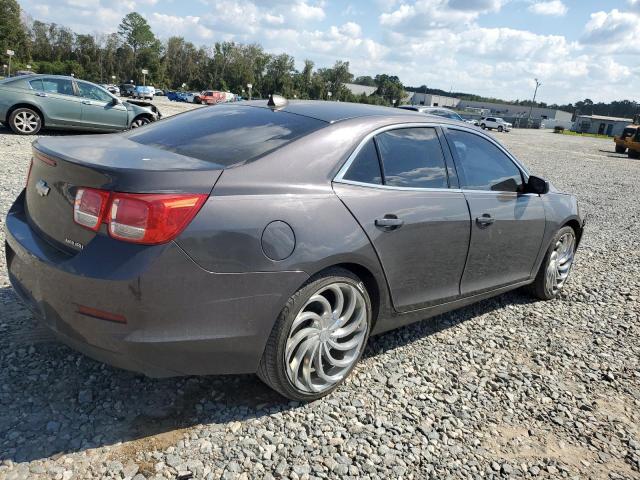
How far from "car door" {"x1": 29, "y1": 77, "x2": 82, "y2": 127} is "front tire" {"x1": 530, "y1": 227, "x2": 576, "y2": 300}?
438 inches

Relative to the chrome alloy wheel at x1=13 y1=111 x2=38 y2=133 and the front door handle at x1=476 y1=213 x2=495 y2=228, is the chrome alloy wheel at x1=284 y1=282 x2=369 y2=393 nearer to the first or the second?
the front door handle at x1=476 y1=213 x2=495 y2=228

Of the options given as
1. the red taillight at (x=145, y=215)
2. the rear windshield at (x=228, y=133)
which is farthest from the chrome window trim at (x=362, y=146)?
the red taillight at (x=145, y=215)

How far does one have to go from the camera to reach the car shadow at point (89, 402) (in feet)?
7.84

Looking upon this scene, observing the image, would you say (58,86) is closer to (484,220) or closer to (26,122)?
(26,122)

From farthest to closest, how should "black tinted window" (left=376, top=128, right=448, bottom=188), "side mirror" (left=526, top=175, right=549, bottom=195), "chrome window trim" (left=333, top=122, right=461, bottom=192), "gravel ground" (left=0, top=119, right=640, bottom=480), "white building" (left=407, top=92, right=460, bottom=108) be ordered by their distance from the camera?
"white building" (left=407, top=92, right=460, bottom=108) → "side mirror" (left=526, top=175, right=549, bottom=195) → "black tinted window" (left=376, top=128, right=448, bottom=188) → "chrome window trim" (left=333, top=122, right=461, bottom=192) → "gravel ground" (left=0, top=119, right=640, bottom=480)

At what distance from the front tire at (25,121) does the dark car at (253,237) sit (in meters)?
9.98

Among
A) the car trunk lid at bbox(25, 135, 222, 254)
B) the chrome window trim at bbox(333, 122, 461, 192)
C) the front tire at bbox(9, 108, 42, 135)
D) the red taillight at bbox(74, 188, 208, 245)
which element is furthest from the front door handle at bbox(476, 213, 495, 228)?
the front tire at bbox(9, 108, 42, 135)

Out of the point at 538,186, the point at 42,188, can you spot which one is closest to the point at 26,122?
the point at 42,188

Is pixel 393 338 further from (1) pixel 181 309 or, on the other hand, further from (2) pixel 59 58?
(2) pixel 59 58

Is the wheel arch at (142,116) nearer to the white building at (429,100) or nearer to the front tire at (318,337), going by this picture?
the front tire at (318,337)

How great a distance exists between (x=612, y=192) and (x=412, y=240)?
12.9 metres

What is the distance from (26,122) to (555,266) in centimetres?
1143

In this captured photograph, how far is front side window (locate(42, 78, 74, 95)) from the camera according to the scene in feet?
38.8

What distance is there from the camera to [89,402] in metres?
2.64
